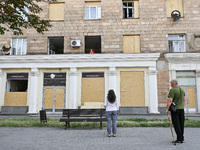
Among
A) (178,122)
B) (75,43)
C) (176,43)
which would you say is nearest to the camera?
(178,122)

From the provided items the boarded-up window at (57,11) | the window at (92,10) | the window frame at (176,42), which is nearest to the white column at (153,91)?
the window frame at (176,42)

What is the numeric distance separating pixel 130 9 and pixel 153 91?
24.2ft

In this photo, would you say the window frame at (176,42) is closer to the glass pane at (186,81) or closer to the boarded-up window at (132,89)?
the glass pane at (186,81)

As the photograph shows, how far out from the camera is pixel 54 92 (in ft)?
52.7

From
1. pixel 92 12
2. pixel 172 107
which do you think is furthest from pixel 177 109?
pixel 92 12

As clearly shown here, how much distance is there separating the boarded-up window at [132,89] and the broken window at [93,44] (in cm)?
346

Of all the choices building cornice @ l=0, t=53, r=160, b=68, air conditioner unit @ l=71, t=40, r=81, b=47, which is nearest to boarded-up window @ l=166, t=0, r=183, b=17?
building cornice @ l=0, t=53, r=160, b=68

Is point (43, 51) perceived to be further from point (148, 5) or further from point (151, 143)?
point (151, 143)

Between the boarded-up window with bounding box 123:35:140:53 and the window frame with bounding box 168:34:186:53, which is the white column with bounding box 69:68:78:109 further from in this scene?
the window frame with bounding box 168:34:186:53

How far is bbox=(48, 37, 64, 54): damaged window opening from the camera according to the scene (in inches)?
671

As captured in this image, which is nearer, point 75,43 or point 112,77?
point 112,77

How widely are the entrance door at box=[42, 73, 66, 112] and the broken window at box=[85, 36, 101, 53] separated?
3.43m

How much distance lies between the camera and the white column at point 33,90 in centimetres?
1561

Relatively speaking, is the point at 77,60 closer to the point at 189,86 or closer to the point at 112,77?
the point at 112,77
